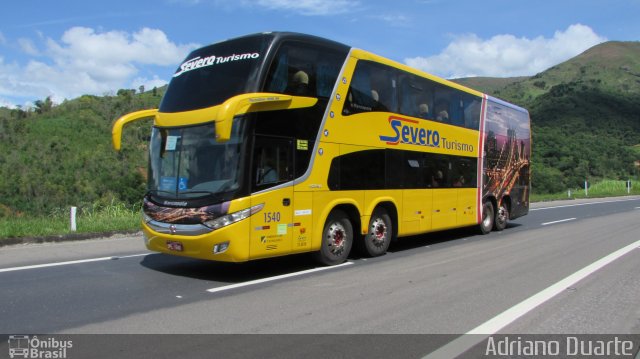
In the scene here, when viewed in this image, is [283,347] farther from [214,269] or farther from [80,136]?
[80,136]

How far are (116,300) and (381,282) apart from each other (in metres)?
3.79

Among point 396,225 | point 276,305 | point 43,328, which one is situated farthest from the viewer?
point 396,225

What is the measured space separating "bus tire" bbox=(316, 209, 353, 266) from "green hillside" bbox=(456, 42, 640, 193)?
44.4m

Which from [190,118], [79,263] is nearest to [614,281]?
[190,118]

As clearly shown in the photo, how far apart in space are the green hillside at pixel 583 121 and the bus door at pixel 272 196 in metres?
46.0

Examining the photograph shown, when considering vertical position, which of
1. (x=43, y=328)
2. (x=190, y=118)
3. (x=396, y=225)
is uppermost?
(x=190, y=118)

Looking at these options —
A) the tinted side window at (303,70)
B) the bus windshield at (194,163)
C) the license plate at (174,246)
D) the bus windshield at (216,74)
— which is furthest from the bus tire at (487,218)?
the license plate at (174,246)

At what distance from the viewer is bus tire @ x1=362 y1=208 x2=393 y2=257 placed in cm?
1005

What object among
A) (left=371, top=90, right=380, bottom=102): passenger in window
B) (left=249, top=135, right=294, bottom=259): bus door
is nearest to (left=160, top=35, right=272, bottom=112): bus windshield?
(left=249, top=135, right=294, bottom=259): bus door

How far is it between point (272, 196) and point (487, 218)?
906 cm

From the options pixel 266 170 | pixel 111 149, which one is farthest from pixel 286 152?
pixel 111 149

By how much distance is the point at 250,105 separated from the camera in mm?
7406

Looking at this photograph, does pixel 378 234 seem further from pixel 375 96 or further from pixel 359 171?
pixel 375 96

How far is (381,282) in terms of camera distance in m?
7.88
